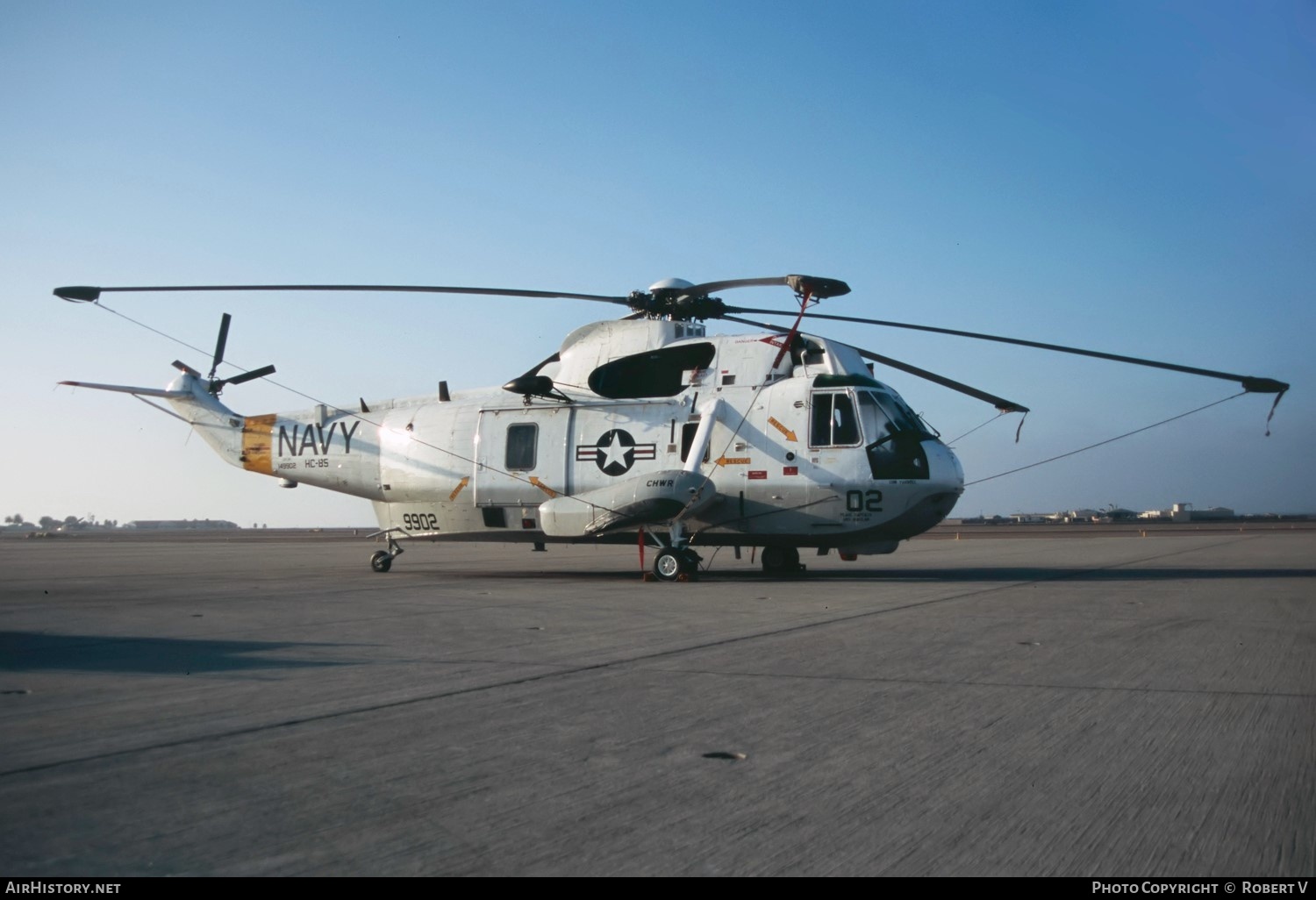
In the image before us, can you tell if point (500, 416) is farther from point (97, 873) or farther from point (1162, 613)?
point (97, 873)

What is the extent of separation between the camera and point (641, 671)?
7.20 m

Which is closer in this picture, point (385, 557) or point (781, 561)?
point (781, 561)

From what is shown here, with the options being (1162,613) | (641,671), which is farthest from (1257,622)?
(641,671)

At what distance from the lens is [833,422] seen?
55.9 feet

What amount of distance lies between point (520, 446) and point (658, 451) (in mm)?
2987

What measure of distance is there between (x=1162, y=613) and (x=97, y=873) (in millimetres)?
11030

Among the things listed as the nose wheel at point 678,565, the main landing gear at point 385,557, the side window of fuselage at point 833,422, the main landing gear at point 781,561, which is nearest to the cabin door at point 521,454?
the main landing gear at point 385,557

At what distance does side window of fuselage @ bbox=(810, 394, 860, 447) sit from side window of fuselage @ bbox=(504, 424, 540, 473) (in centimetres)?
555

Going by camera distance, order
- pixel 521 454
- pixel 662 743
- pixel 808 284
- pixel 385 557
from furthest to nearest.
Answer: pixel 385 557 < pixel 521 454 < pixel 808 284 < pixel 662 743

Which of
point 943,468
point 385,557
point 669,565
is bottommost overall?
point 385,557

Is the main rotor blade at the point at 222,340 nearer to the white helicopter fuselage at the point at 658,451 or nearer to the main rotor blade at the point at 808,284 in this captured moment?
the white helicopter fuselage at the point at 658,451

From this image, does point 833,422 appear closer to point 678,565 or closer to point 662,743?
point 678,565

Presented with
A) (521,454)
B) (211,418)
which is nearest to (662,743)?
(521,454)

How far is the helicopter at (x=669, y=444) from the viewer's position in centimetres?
1675
